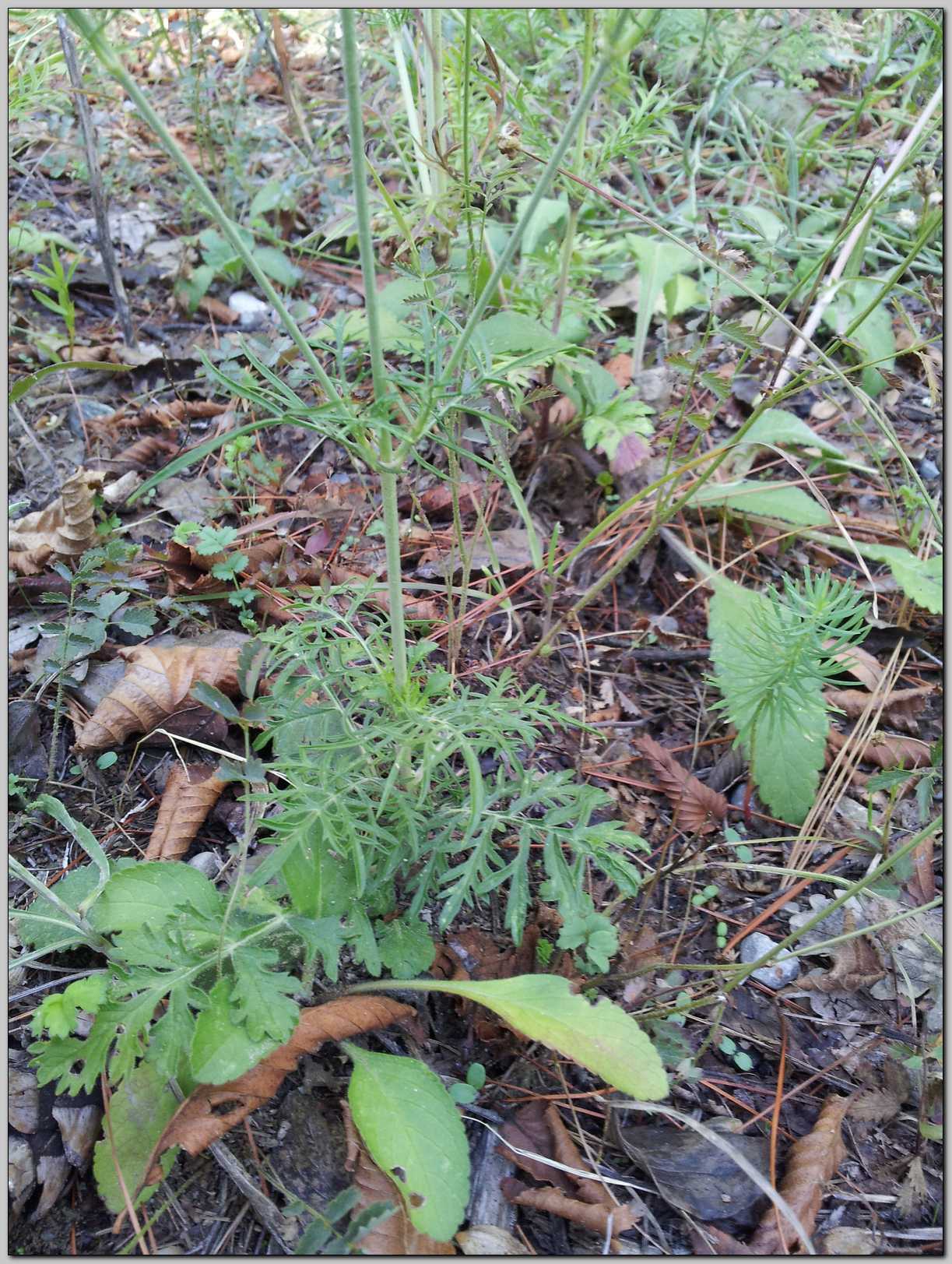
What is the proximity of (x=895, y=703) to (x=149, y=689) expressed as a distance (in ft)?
6.38

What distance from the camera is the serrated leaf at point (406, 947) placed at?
155cm

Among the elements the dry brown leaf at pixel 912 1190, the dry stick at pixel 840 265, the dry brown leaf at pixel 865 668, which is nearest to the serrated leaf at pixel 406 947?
the dry brown leaf at pixel 912 1190

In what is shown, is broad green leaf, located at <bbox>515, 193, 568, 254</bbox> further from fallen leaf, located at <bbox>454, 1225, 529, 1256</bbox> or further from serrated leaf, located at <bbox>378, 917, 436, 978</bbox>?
fallen leaf, located at <bbox>454, 1225, 529, 1256</bbox>

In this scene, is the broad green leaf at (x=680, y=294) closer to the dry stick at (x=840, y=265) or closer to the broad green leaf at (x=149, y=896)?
the dry stick at (x=840, y=265)

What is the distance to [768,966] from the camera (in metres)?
1.78

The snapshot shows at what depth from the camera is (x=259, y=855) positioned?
6.01 ft

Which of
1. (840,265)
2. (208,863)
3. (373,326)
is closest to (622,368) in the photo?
(840,265)

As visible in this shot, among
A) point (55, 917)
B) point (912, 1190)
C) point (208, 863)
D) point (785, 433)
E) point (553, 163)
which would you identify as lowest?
point (912, 1190)

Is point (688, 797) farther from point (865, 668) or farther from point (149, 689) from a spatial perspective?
point (149, 689)

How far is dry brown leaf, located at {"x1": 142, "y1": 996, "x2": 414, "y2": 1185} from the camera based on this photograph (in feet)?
4.63

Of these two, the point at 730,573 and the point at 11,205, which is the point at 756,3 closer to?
the point at 730,573

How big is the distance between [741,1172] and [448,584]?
1.30m

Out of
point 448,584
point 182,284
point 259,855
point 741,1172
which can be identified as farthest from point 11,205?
point 741,1172

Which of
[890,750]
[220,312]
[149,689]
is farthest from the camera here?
[220,312]
